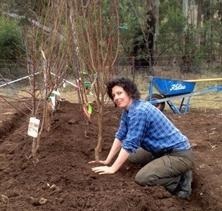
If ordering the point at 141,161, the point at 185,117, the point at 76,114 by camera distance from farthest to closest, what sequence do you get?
the point at 185,117 → the point at 76,114 → the point at 141,161

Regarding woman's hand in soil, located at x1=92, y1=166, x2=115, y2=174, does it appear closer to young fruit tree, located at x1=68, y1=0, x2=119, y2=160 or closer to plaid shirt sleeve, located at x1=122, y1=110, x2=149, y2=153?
plaid shirt sleeve, located at x1=122, y1=110, x2=149, y2=153

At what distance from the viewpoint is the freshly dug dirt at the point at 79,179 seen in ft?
14.8

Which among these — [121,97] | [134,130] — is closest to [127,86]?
[121,97]

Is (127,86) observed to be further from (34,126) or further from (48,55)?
(48,55)

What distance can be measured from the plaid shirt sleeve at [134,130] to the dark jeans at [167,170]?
326 millimetres

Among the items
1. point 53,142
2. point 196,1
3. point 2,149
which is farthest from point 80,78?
point 196,1

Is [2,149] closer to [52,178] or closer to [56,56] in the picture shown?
[56,56]

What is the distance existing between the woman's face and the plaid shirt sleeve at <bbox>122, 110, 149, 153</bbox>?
12cm

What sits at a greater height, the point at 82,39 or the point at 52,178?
the point at 82,39

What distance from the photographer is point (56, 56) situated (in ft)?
21.3

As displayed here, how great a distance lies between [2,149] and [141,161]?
202 cm

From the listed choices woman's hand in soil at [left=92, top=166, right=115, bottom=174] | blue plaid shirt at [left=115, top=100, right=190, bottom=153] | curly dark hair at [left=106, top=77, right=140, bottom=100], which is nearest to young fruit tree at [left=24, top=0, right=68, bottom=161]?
woman's hand in soil at [left=92, top=166, right=115, bottom=174]

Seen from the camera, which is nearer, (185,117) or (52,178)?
(52,178)

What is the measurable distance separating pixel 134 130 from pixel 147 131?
8.3 inches
